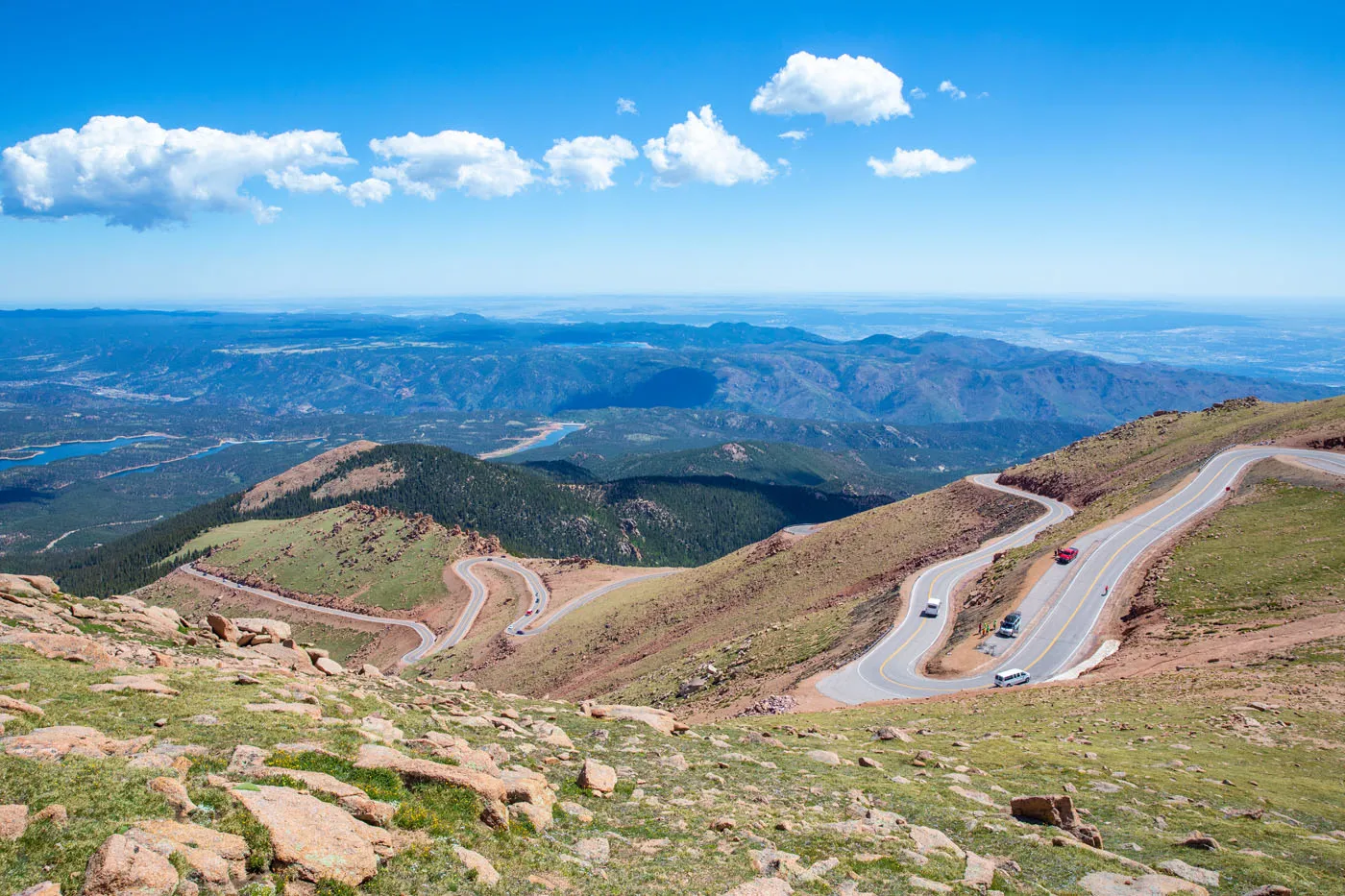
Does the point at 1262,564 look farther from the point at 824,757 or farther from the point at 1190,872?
the point at 824,757

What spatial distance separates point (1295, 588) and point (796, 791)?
41.3 meters

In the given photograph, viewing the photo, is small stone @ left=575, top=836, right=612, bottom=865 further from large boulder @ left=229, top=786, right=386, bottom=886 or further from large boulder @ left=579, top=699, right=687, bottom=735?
large boulder @ left=579, top=699, right=687, bottom=735

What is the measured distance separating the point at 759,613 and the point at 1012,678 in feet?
114

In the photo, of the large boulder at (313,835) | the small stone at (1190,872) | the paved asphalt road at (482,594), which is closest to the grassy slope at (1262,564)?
the small stone at (1190,872)

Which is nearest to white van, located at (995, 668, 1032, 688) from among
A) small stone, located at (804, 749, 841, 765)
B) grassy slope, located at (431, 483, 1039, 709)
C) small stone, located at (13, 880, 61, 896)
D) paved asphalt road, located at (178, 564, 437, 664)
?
grassy slope, located at (431, 483, 1039, 709)

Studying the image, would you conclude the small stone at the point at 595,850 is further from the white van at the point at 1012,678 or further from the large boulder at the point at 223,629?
the white van at the point at 1012,678

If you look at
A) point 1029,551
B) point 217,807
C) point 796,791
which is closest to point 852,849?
point 796,791

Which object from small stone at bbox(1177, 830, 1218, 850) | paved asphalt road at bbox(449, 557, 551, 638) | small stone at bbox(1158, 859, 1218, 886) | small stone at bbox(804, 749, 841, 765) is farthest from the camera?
paved asphalt road at bbox(449, 557, 551, 638)

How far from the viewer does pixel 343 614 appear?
12312cm

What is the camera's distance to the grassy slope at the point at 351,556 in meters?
129

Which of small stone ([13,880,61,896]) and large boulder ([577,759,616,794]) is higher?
small stone ([13,880,61,896])

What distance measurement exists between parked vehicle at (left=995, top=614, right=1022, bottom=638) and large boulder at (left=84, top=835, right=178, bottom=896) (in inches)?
1999

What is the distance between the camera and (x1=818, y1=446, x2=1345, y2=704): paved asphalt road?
1768 inches

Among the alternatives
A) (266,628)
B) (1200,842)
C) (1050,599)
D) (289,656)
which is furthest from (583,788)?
(1050,599)
